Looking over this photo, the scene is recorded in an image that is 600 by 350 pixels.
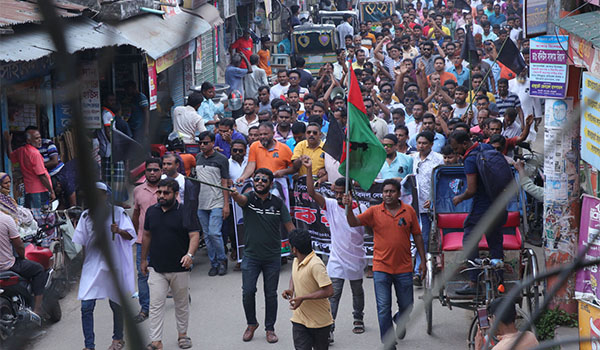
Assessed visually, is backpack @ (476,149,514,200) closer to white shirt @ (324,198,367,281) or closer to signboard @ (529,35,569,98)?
signboard @ (529,35,569,98)

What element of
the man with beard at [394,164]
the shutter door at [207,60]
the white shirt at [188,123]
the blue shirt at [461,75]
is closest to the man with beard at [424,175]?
the man with beard at [394,164]

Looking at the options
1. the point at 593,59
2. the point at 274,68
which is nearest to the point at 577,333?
the point at 593,59

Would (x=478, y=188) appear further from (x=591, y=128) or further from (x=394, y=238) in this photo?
(x=591, y=128)

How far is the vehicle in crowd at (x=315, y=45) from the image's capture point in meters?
21.8

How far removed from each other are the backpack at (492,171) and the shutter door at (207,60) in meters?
11.7

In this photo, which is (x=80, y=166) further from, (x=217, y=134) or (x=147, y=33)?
(x=217, y=134)

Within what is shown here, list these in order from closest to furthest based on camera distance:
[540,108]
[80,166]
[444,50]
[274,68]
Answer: [80,166] → [540,108] → [444,50] → [274,68]

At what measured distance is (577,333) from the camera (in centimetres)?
732

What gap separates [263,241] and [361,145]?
1.24 m

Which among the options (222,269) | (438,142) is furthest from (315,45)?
(222,269)

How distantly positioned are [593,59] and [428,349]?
2.86m

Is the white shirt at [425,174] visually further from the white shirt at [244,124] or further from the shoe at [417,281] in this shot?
the white shirt at [244,124]

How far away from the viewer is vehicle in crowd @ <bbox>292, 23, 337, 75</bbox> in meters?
21.8

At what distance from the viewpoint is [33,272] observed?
25.2ft
